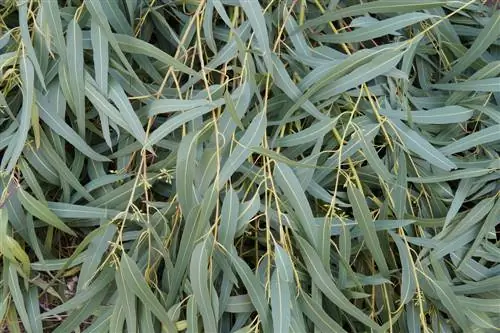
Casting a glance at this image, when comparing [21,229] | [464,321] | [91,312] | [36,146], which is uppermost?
[36,146]

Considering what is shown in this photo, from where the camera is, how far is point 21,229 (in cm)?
88

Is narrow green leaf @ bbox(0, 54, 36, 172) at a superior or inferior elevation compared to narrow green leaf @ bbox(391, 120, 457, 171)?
superior

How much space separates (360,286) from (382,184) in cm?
16

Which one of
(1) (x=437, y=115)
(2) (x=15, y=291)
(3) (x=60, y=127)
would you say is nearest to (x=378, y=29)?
(1) (x=437, y=115)

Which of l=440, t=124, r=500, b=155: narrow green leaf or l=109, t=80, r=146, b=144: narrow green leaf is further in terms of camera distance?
l=440, t=124, r=500, b=155: narrow green leaf

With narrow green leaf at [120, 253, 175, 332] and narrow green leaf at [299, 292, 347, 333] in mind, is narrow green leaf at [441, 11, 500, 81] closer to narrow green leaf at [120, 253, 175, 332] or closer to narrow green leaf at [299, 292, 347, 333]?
narrow green leaf at [299, 292, 347, 333]

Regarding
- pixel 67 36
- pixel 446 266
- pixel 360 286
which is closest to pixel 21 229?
pixel 67 36

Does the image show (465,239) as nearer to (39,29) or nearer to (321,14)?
(321,14)

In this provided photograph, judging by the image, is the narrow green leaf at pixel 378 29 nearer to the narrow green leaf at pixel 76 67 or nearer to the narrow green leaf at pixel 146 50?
the narrow green leaf at pixel 146 50

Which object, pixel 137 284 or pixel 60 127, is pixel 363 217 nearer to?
pixel 137 284

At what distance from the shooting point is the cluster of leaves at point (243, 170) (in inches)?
32.4

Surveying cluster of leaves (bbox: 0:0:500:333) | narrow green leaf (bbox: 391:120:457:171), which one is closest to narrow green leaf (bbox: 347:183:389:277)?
cluster of leaves (bbox: 0:0:500:333)

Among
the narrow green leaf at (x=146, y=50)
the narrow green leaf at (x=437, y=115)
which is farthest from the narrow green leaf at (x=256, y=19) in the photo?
the narrow green leaf at (x=437, y=115)

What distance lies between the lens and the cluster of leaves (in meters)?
0.82
